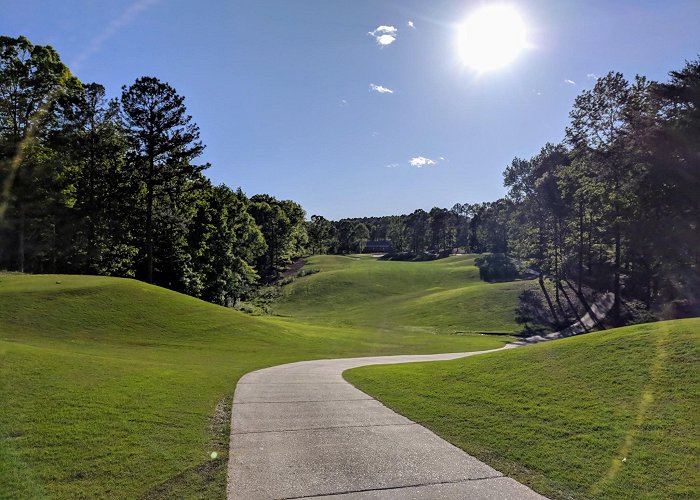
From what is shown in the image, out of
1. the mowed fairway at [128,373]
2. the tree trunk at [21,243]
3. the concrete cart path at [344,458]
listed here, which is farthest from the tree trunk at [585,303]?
the tree trunk at [21,243]

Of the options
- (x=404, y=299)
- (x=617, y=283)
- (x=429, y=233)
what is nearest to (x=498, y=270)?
(x=404, y=299)

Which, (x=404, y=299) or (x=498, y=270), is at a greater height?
(x=498, y=270)

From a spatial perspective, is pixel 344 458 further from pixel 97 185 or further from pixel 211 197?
pixel 211 197

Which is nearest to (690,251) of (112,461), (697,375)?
(697,375)

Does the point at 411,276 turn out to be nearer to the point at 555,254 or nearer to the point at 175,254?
→ the point at 555,254

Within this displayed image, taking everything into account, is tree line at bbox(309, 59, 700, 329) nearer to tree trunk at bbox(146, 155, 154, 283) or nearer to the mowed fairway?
the mowed fairway

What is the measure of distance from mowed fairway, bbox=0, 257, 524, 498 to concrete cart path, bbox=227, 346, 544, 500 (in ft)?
1.71

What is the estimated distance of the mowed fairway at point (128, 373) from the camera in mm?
6406

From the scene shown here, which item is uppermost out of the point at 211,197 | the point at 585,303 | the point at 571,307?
the point at 211,197

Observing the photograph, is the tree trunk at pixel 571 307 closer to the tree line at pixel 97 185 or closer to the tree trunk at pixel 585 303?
the tree trunk at pixel 585 303

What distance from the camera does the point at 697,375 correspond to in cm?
937

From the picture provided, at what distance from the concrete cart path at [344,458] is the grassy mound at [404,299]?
1524 inches

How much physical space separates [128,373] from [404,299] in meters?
59.3

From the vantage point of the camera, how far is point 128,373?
1338 centimetres
